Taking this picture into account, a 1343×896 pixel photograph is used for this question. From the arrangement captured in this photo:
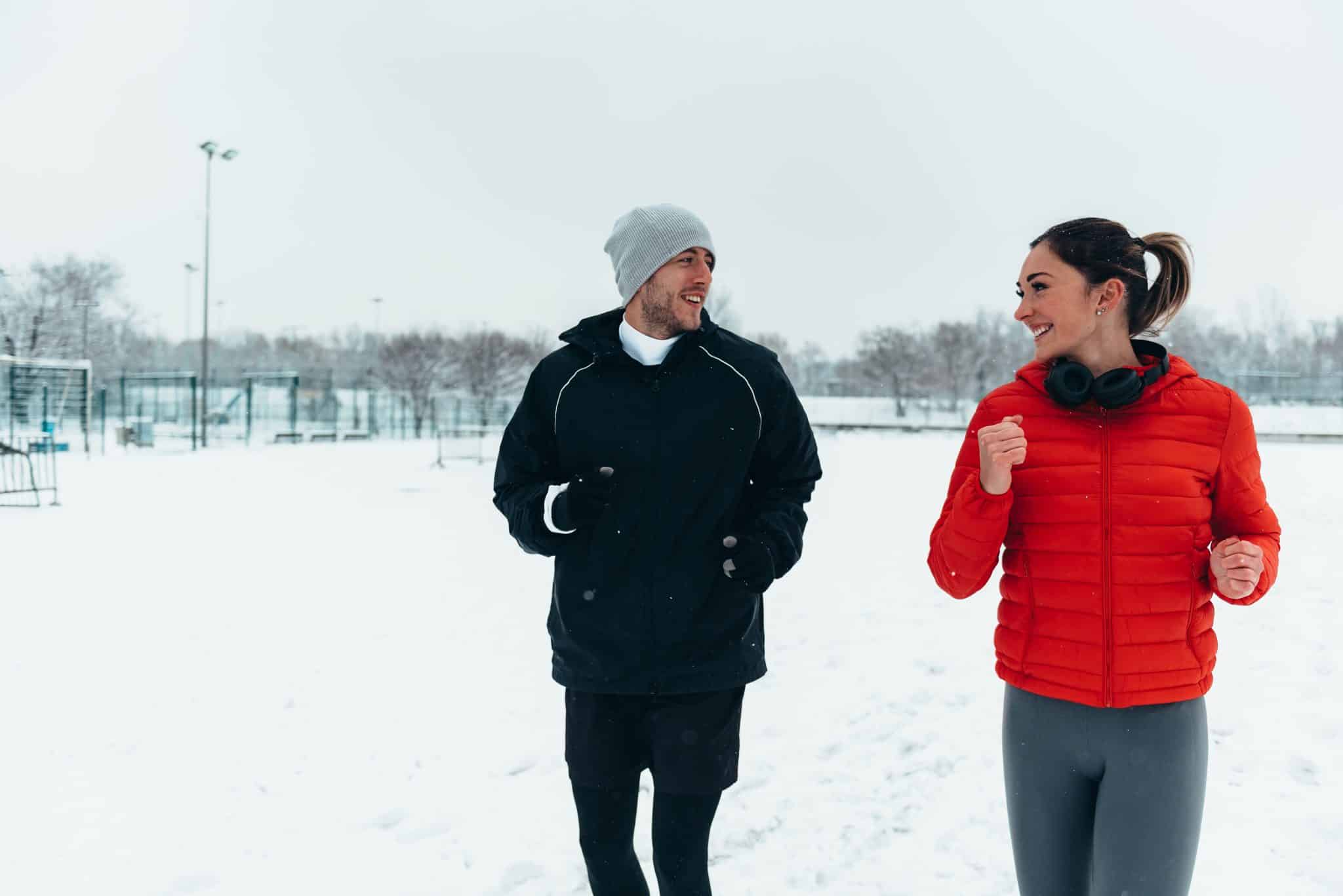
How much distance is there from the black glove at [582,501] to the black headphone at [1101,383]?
1.01 metres

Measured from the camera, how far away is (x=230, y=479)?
59.3 feet

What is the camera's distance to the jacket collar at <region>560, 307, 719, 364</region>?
7.88 ft

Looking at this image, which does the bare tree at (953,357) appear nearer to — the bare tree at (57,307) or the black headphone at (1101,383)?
the bare tree at (57,307)

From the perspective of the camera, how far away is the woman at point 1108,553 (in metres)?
1.91

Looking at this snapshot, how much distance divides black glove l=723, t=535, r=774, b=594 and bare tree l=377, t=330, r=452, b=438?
145ft

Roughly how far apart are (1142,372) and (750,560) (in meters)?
0.95

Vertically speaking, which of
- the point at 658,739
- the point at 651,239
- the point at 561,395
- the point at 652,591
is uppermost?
the point at 651,239

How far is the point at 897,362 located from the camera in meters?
67.9

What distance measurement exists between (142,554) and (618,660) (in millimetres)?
8742

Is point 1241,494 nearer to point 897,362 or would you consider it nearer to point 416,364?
point 416,364

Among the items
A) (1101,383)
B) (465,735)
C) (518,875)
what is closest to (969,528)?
(1101,383)

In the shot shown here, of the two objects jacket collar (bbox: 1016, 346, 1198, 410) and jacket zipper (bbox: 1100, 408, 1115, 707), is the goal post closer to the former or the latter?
jacket collar (bbox: 1016, 346, 1198, 410)

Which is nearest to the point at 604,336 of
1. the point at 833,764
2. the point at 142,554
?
the point at 833,764

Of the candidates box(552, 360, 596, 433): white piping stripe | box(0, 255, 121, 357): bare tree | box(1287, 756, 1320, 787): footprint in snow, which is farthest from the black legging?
box(0, 255, 121, 357): bare tree
